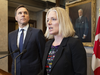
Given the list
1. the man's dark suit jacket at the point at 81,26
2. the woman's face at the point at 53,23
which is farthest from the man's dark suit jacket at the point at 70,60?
the man's dark suit jacket at the point at 81,26

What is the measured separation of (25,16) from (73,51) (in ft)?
4.02

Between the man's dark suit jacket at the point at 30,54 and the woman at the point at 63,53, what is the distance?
71cm

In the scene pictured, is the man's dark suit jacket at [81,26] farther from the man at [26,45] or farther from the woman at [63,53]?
the woman at [63,53]

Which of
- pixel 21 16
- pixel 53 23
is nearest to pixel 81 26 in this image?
pixel 21 16

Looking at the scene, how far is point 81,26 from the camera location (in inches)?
128

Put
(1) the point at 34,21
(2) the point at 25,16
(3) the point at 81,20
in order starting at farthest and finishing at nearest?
1. (1) the point at 34,21
2. (3) the point at 81,20
3. (2) the point at 25,16

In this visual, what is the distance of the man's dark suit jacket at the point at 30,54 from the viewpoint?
5.65 feet

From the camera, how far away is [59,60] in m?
0.98

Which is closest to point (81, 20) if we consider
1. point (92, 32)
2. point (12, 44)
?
point (92, 32)

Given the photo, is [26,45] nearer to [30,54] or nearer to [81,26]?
[30,54]

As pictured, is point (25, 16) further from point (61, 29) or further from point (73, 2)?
point (73, 2)

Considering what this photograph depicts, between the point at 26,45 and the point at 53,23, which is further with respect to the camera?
the point at 26,45

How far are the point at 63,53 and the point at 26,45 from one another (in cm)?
95

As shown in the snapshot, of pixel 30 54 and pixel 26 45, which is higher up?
pixel 26 45
